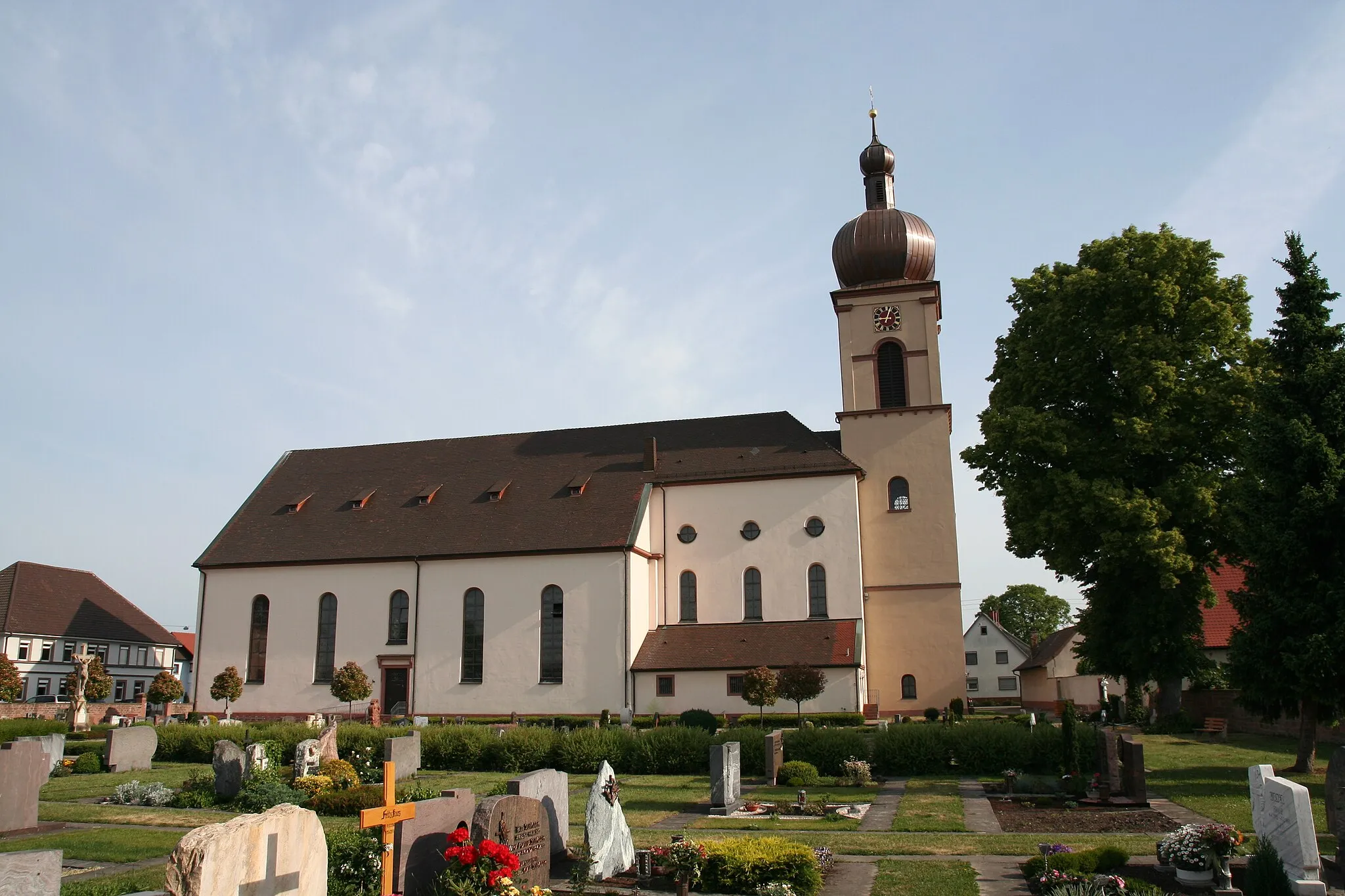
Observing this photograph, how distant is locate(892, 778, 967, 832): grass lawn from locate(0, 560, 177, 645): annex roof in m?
50.1

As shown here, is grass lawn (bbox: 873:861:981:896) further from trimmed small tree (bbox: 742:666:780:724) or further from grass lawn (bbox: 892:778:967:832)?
trimmed small tree (bbox: 742:666:780:724)

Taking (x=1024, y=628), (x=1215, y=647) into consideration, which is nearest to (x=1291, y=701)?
(x=1215, y=647)

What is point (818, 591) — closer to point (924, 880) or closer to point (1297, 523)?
point (1297, 523)

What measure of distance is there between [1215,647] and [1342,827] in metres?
26.9

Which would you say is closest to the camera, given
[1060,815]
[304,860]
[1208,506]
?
[304,860]

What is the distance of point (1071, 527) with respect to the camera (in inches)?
1033

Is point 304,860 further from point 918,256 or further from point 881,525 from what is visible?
point 918,256

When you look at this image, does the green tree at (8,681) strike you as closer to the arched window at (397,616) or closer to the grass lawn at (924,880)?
the arched window at (397,616)

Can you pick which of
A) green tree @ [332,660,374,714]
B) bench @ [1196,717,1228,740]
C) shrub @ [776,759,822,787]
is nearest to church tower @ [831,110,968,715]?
bench @ [1196,717,1228,740]

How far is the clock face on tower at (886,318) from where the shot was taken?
3838 centimetres

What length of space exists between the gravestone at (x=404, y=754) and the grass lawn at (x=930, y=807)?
10.5m

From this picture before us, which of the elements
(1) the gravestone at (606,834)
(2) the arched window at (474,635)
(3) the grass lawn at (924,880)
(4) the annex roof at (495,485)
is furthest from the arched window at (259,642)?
(3) the grass lawn at (924,880)

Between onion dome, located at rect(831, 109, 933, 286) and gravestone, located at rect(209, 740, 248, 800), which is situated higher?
onion dome, located at rect(831, 109, 933, 286)

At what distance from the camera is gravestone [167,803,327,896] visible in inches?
273
